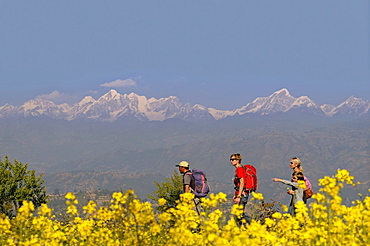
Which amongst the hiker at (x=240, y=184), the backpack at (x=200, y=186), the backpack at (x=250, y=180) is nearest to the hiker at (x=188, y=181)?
the backpack at (x=200, y=186)

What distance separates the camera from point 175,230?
15.8ft

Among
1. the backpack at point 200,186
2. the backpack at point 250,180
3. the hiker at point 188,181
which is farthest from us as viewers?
the backpack at point 200,186

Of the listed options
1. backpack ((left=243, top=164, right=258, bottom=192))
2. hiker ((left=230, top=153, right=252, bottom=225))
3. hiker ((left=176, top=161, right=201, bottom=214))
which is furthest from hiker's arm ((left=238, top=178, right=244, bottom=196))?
hiker ((left=176, top=161, right=201, bottom=214))

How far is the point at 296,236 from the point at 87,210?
3.01 m

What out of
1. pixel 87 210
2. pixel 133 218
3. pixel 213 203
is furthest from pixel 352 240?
pixel 87 210

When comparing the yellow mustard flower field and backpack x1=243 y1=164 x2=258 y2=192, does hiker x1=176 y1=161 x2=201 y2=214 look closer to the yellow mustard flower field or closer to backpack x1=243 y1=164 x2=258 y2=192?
backpack x1=243 y1=164 x2=258 y2=192

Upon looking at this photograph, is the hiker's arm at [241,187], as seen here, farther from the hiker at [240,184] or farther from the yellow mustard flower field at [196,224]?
the yellow mustard flower field at [196,224]

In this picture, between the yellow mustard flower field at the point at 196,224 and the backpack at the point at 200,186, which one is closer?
the yellow mustard flower field at the point at 196,224

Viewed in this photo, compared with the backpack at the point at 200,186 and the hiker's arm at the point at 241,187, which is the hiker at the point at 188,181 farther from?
the hiker's arm at the point at 241,187

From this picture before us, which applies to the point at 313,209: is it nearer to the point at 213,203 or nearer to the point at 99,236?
the point at 213,203

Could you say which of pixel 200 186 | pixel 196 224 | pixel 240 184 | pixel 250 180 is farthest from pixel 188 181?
pixel 196 224

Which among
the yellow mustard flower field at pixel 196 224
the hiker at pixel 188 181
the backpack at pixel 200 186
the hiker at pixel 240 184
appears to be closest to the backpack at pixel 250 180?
the hiker at pixel 240 184

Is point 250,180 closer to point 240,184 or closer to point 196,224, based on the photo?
point 240,184

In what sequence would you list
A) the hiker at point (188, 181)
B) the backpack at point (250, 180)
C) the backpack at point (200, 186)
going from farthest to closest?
the backpack at point (200, 186) < the hiker at point (188, 181) < the backpack at point (250, 180)
